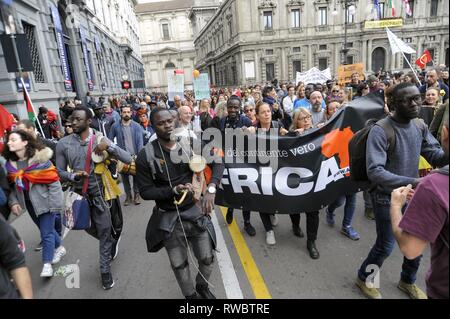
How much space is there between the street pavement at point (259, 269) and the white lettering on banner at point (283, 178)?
84 cm

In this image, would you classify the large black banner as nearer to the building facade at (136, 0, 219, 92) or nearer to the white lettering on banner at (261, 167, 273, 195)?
the white lettering on banner at (261, 167, 273, 195)

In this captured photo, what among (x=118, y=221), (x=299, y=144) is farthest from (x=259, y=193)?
(x=118, y=221)

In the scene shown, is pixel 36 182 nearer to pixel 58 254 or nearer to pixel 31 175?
pixel 31 175

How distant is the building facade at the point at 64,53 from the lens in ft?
38.3

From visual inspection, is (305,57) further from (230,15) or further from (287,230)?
(287,230)

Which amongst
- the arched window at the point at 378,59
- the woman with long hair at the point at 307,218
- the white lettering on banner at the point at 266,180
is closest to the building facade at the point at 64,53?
the white lettering on banner at the point at 266,180

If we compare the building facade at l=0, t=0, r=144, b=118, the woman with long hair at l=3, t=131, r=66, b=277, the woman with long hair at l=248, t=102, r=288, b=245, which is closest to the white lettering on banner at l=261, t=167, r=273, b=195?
the woman with long hair at l=248, t=102, r=288, b=245

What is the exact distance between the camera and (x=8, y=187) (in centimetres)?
354

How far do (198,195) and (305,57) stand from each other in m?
47.0

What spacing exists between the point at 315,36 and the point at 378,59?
10425mm

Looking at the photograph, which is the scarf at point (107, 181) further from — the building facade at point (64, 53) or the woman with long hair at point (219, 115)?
the building facade at point (64, 53)

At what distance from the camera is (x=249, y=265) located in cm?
387

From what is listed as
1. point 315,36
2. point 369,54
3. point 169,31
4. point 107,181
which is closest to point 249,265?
point 107,181

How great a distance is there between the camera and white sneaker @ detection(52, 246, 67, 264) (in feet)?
14.0
